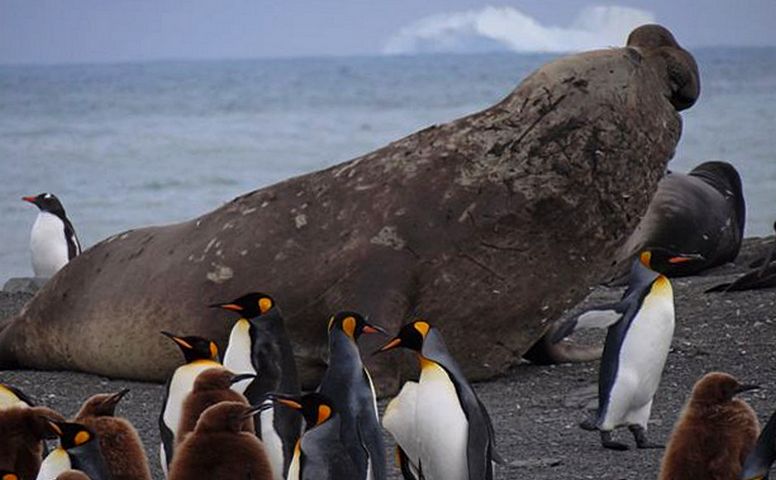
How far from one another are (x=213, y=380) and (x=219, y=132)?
36.9 m

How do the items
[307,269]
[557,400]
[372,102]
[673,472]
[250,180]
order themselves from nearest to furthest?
[673,472] < [557,400] < [307,269] < [250,180] < [372,102]

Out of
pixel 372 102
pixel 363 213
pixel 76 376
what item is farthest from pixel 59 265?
pixel 372 102

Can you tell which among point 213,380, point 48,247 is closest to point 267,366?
point 213,380

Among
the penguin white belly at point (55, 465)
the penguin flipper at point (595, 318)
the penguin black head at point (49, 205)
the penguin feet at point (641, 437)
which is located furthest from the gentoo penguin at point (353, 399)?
the penguin black head at point (49, 205)

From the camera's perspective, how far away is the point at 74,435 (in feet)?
16.0

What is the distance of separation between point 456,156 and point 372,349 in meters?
0.99

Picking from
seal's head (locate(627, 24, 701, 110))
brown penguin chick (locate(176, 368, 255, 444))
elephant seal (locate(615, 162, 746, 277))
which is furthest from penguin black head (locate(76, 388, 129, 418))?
elephant seal (locate(615, 162, 746, 277))

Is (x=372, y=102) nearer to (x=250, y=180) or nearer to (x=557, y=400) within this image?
(x=250, y=180)

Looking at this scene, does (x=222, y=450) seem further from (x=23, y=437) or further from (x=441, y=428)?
(x=23, y=437)

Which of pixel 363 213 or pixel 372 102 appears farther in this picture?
pixel 372 102

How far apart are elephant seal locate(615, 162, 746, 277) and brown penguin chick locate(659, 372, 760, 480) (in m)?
5.52

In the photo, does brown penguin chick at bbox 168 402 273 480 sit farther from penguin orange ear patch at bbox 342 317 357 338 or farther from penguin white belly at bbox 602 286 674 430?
penguin white belly at bbox 602 286 674 430

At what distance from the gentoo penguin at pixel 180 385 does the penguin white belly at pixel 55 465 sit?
1.89 ft

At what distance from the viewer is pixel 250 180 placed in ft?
91.8
